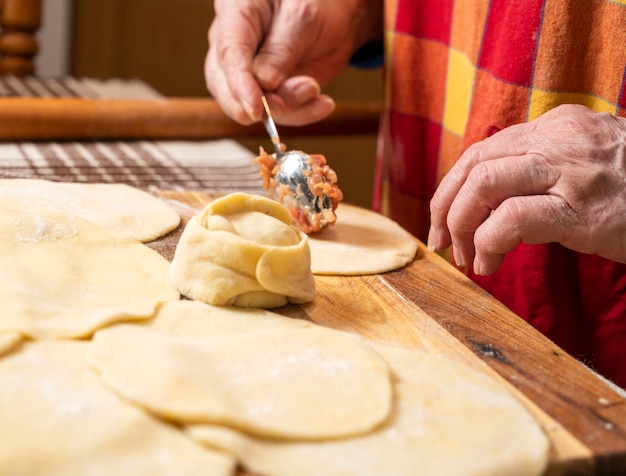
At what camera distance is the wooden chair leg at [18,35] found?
296cm

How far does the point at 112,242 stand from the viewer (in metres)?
1.29

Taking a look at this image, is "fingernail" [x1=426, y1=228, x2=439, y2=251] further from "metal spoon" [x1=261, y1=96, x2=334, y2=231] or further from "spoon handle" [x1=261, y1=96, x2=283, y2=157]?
"spoon handle" [x1=261, y1=96, x2=283, y2=157]

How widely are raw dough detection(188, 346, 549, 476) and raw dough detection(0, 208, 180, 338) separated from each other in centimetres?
28

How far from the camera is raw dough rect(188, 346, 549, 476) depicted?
2.45 feet

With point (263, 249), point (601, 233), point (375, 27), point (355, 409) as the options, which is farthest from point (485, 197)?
point (375, 27)

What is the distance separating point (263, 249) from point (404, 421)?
1.22 feet

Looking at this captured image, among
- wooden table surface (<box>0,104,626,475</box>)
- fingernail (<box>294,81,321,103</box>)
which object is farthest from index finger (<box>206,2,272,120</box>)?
wooden table surface (<box>0,104,626,475</box>)

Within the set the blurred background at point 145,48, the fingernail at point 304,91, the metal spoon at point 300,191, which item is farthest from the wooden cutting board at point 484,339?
the blurred background at point 145,48

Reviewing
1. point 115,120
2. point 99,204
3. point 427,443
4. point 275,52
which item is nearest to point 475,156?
point 427,443

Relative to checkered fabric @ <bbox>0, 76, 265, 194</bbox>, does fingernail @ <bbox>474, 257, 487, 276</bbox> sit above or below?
above

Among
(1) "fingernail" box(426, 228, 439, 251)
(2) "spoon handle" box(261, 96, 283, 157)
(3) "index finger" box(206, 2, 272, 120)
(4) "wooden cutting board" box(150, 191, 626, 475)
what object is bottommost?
(4) "wooden cutting board" box(150, 191, 626, 475)

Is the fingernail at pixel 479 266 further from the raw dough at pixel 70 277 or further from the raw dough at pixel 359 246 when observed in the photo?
the raw dough at pixel 70 277

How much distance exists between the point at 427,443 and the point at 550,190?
48 centimetres

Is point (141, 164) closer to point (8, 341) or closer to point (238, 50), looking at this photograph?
point (238, 50)
